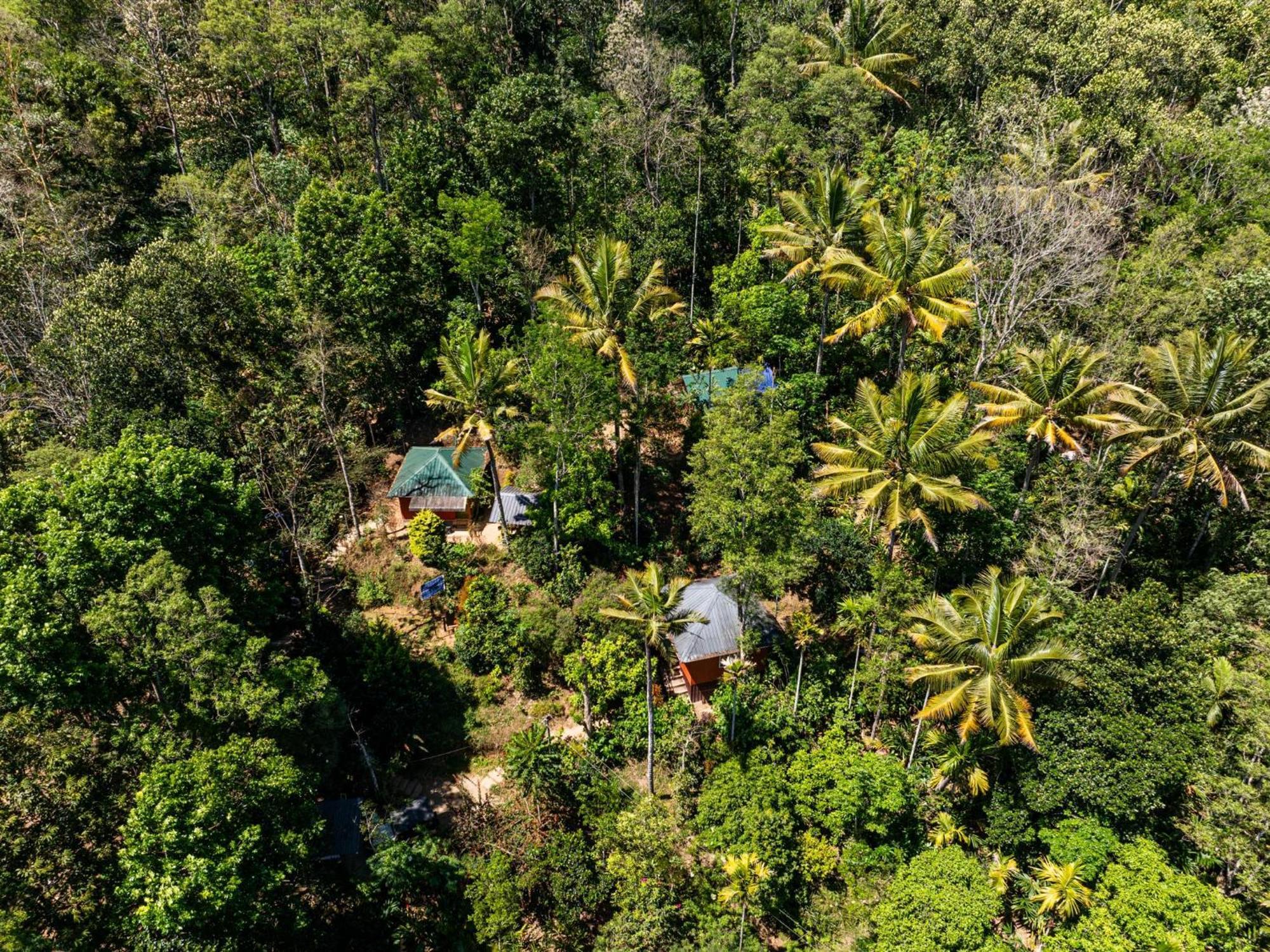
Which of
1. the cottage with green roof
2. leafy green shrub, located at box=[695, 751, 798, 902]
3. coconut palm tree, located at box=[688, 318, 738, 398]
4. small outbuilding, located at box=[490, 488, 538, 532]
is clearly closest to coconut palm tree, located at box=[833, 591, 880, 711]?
leafy green shrub, located at box=[695, 751, 798, 902]

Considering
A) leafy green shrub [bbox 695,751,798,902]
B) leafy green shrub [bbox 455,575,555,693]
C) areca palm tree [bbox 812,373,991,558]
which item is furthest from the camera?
leafy green shrub [bbox 455,575,555,693]

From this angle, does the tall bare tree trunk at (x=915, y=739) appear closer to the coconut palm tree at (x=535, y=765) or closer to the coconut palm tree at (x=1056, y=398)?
the coconut palm tree at (x=1056, y=398)

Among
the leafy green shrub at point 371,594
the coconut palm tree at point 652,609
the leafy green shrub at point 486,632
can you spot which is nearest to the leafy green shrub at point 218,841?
the leafy green shrub at point 486,632

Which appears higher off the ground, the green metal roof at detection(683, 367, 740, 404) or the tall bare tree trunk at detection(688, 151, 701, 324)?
the tall bare tree trunk at detection(688, 151, 701, 324)

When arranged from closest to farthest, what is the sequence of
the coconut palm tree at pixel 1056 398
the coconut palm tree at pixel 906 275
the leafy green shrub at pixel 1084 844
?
the leafy green shrub at pixel 1084 844 < the coconut palm tree at pixel 1056 398 < the coconut palm tree at pixel 906 275

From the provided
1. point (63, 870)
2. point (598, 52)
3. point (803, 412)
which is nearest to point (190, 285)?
point (63, 870)

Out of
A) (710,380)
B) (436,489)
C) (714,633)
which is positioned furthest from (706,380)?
(436,489)

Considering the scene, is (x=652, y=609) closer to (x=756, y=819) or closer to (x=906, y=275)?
(x=756, y=819)

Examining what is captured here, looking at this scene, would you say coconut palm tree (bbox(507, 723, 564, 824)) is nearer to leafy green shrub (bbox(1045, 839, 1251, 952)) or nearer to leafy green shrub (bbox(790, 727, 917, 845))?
leafy green shrub (bbox(790, 727, 917, 845))
